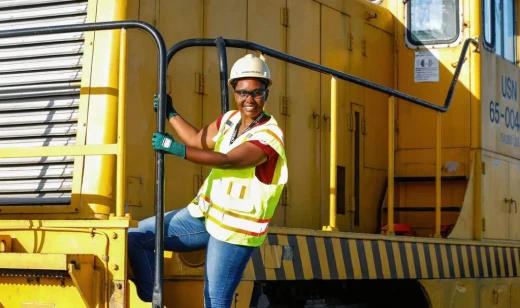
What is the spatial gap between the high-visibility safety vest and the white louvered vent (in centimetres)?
120

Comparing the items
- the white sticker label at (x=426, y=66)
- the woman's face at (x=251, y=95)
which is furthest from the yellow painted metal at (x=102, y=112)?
the white sticker label at (x=426, y=66)

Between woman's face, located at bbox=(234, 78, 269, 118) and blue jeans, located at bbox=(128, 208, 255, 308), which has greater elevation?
woman's face, located at bbox=(234, 78, 269, 118)

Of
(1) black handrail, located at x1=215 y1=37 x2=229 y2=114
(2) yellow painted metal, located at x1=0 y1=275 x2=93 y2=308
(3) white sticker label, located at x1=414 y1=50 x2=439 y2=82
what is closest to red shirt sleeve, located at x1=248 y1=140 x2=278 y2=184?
(1) black handrail, located at x1=215 y1=37 x2=229 y2=114

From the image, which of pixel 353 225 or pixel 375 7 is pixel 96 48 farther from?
pixel 375 7

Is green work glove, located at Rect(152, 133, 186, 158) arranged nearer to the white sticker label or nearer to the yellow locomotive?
the yellow locomotive

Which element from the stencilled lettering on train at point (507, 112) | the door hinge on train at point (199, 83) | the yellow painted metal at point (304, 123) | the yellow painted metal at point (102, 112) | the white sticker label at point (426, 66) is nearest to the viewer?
the yellow painted metal at point (102, 112)

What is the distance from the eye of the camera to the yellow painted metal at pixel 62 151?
4648 mm

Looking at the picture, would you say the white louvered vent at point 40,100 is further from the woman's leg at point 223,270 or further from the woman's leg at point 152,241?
the woman's leg at point 223,270

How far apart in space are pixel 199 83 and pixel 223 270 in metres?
1.94

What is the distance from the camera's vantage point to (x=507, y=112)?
853cm

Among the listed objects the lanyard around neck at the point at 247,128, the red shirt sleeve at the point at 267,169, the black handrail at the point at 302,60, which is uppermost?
the black handrail at the point at 302,60

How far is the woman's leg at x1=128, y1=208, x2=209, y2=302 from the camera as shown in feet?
15.0

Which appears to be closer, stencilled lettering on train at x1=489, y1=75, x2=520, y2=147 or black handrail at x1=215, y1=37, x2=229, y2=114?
black handrail at x1=215, y1=37, x2=229, y2=114

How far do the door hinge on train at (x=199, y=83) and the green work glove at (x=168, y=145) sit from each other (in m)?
1.77
